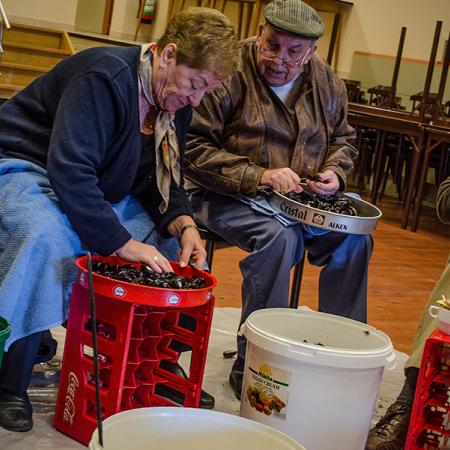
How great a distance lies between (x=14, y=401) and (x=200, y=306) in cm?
48

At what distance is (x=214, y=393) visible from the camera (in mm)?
2506

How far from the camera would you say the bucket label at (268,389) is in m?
1.96

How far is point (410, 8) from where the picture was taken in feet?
29.6

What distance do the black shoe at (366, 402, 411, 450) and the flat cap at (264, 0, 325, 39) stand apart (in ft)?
3.50

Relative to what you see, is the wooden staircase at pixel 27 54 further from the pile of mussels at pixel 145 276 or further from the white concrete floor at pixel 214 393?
the pile of mussels at pixel 145 276

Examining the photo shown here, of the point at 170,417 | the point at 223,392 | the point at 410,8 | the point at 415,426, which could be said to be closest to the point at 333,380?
the point at 415,426

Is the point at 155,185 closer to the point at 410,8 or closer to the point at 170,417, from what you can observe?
the point at 170,417

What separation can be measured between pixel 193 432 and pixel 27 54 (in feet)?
20.0

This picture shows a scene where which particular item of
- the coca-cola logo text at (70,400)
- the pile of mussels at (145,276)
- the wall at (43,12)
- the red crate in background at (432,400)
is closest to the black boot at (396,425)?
the red crate in background at (432,400)

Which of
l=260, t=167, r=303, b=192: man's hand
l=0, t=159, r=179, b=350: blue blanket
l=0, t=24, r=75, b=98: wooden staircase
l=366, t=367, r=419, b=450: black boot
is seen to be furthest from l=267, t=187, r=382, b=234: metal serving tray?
Result: l=0, t=24, r=75, b=98: wooden staircase

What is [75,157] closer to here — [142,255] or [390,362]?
[142,255]

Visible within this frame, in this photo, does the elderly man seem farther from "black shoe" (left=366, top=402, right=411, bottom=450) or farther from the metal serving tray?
"black shoe" (left=366, top=402, right=411, bottom=450)

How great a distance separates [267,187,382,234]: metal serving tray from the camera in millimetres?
2420

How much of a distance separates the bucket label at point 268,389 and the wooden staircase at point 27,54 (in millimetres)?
5088
